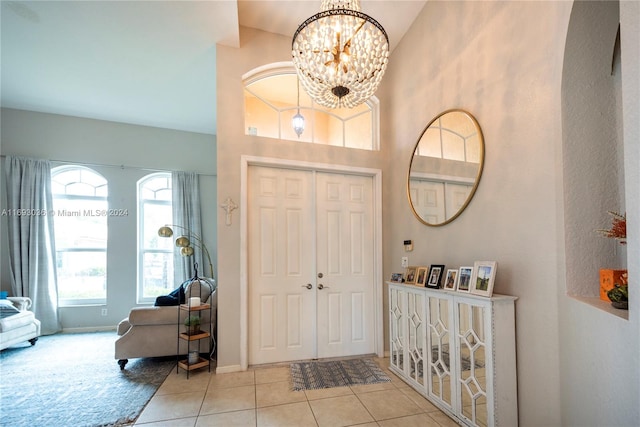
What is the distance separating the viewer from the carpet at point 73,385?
8.16 ft

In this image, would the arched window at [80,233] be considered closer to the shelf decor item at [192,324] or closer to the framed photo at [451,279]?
the shelf decor item at [192,324]

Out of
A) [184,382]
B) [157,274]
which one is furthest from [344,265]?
[157,274]

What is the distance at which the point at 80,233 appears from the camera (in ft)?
17.5

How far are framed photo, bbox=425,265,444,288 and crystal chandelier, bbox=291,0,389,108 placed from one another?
1.66 meters

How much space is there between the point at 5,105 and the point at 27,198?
152 cm

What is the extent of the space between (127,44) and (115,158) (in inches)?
103

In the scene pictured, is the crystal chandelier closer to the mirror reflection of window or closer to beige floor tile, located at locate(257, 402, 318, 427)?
the mirror reflection of window

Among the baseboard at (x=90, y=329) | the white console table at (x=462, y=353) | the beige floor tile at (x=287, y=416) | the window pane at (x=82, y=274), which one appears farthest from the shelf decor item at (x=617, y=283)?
the window pane at (x=82, y=274)

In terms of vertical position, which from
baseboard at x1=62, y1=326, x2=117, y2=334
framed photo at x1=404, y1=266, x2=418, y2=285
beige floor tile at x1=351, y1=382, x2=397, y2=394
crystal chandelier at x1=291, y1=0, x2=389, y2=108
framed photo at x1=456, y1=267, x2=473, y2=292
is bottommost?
baseboard at x1=62, y1=326, x2=117, y2=334

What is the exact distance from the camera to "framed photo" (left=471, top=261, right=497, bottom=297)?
216 cm

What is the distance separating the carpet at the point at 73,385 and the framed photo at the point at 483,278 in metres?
2.80

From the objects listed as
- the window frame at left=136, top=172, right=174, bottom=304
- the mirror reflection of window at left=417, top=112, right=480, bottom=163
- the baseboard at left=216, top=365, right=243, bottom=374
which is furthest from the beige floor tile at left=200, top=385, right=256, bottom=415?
the window frame at left=136, top=172, right=174, bottom=304

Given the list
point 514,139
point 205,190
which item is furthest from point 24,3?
point 514,139

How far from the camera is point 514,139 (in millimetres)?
2213
